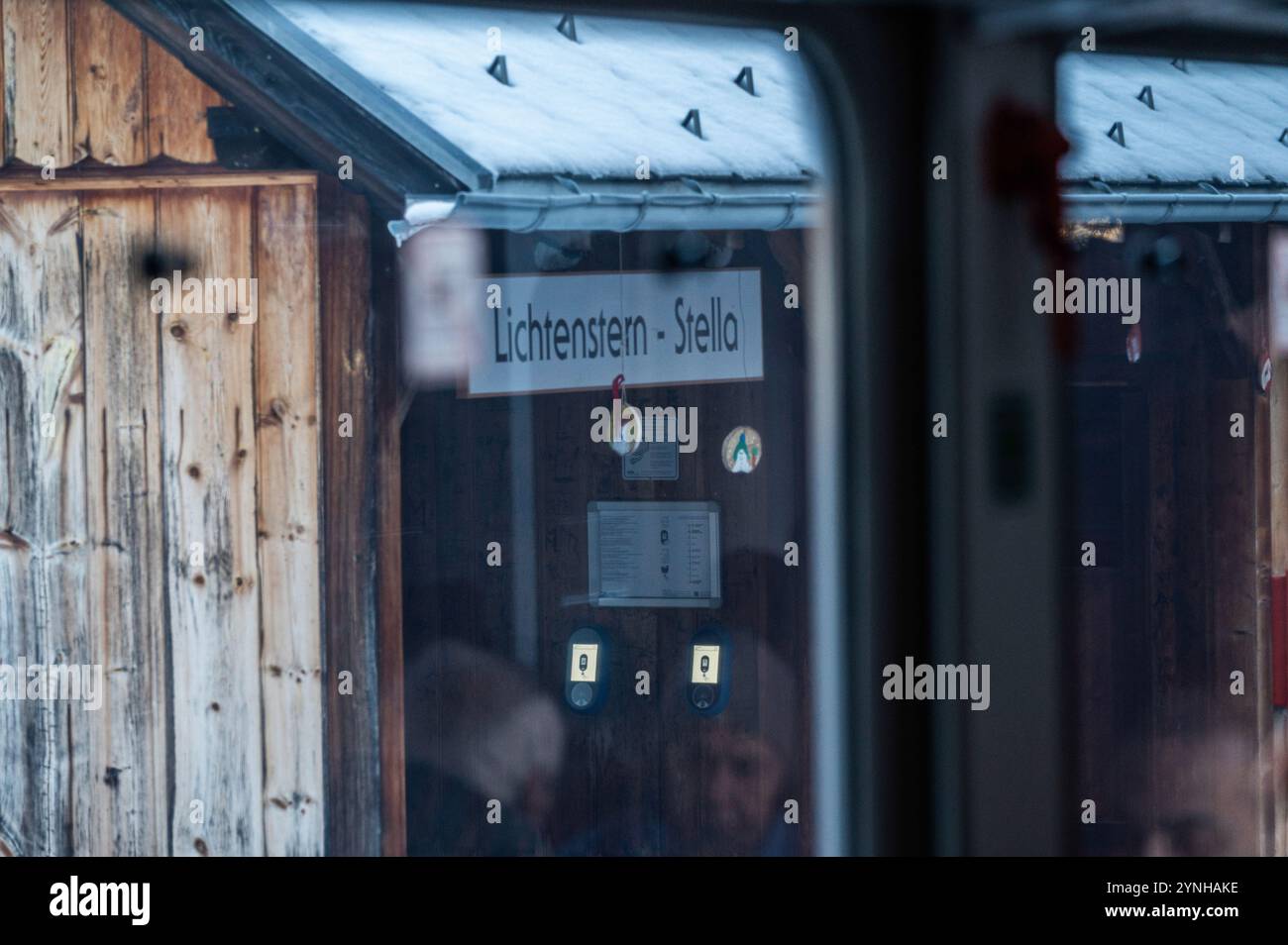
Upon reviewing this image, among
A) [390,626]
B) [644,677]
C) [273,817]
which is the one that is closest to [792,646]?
[644,677]

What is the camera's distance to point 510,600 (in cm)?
443

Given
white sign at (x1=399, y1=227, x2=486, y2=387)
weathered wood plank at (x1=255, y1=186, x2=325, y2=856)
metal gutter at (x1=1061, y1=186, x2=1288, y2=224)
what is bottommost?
weathered wood plank at (x1=255, y1=186, x2=325, y2=856)

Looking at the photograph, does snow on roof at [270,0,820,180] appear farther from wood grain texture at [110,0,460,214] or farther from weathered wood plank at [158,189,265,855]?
weathered wood plank at [158,189,265,855]

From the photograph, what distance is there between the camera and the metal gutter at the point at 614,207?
3375 millimetres

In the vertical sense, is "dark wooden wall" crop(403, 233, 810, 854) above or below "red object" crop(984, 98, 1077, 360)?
below

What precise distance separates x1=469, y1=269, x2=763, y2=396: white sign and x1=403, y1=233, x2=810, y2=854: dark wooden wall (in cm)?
6

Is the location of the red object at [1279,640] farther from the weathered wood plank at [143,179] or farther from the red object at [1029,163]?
the red object at [1029,163]

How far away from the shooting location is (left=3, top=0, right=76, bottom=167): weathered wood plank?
4.09 meters

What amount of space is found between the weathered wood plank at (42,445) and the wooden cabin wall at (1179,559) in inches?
123

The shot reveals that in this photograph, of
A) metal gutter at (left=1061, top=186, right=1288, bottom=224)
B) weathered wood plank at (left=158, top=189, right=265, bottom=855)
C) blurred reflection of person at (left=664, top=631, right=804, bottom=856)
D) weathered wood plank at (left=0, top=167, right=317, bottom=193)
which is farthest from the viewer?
blurred reflection of person at (left=664, top=631, right=804, bottom=856)

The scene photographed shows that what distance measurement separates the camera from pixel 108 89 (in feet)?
13.4

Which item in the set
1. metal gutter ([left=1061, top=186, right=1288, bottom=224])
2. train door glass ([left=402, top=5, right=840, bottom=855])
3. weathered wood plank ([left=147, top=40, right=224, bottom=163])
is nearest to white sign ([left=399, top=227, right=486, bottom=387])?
train door glass ([left=402, top=5, right=840, bottom=855])

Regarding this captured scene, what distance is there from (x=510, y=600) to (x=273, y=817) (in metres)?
0.84
